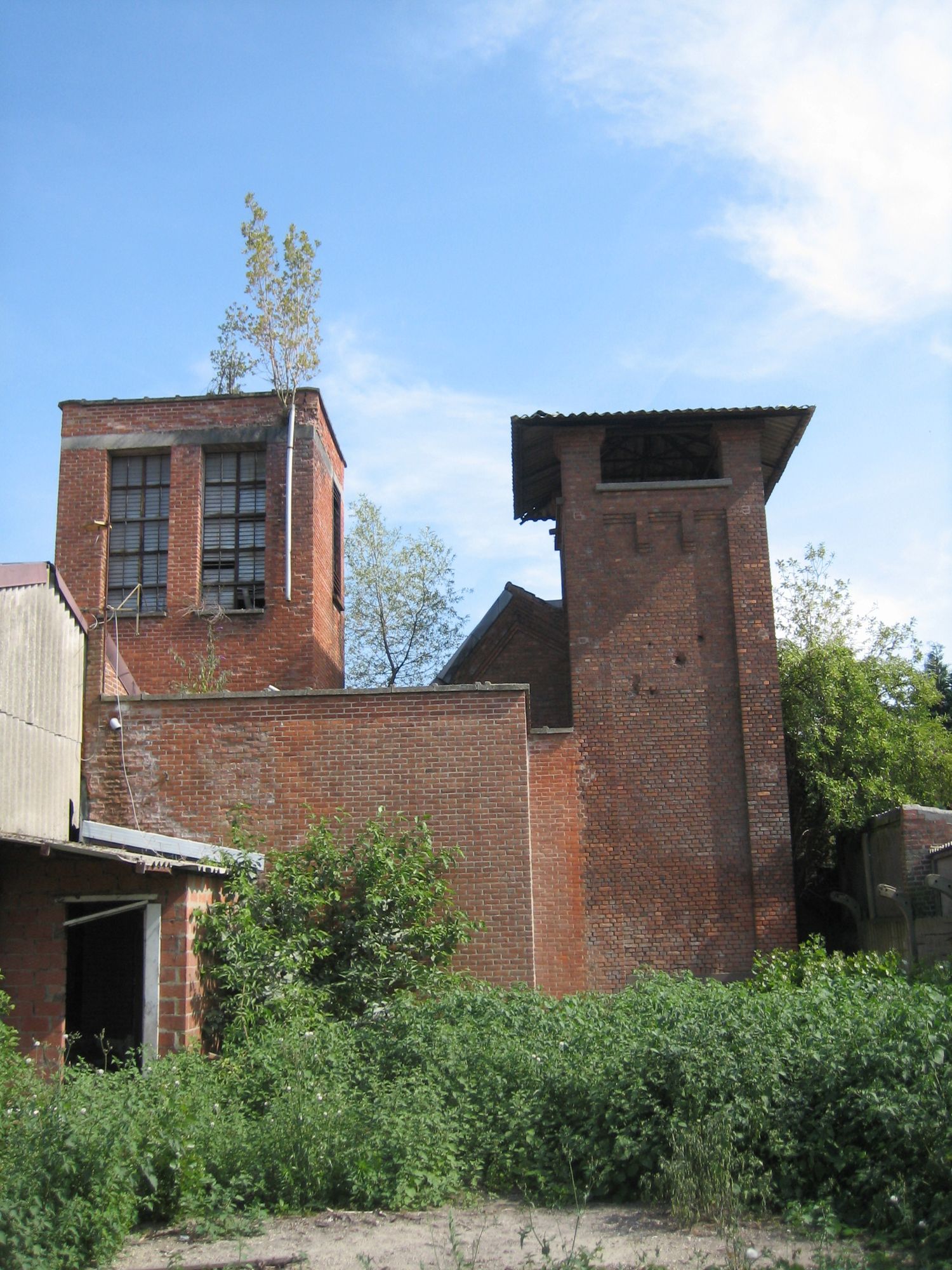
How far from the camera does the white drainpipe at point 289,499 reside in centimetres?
1697

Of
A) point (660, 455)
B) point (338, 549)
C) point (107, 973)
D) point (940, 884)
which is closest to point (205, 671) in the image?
point (338, 549)

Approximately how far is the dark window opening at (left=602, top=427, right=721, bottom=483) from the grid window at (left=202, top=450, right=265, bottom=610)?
572 cm

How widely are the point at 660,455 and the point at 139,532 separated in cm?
871

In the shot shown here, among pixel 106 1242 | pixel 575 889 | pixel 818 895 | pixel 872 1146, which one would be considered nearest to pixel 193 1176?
pixel 106 1242

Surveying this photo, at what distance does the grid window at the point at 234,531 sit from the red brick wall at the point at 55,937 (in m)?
6.99

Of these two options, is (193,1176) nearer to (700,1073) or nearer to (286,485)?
(700,1073)

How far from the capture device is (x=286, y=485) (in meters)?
17.2

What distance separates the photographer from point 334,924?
12805 mm

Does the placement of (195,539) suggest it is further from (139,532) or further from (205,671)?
(205,671)

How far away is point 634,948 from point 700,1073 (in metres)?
7.72

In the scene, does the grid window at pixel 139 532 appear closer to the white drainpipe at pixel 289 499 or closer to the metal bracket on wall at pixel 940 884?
the white drainpipe at pixel 289 499

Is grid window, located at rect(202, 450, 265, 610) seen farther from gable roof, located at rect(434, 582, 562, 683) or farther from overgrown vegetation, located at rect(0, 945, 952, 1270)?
overgrown vegetation, located at rect(0, 945, 952, 1270)

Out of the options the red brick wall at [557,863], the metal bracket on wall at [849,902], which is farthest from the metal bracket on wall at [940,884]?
the red brick wall at [557,863]

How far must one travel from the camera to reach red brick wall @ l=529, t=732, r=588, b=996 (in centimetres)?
1489
